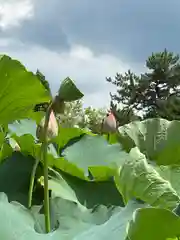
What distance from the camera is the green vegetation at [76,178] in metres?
0.55

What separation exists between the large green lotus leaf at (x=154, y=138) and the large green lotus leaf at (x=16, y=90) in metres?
0.31

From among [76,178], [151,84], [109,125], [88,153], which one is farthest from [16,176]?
[151,84]

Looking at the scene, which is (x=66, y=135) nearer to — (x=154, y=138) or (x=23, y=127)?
(x=23, y=127)

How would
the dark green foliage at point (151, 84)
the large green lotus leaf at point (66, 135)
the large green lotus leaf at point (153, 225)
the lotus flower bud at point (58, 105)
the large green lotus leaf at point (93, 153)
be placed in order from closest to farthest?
the large green lotus leaf at point (153, 225) → the lotus flower bud at point (58, 105) → the large green lotus leaf at point (93, 153) → the large green lotus leaf at point (66, 135) → the dark green foliage at point (151, 84)

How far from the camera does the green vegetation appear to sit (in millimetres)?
549

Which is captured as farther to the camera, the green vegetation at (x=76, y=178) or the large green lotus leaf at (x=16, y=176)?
the large green lotus leaf at (x=16, y=176)

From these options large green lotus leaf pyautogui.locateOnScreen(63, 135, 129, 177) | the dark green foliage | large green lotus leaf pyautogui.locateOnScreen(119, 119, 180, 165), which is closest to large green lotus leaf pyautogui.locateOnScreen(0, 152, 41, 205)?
large green lotus leaf pyautogui.locateOnScreen(63, 135, 129, 177)

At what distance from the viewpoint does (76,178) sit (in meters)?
0.83

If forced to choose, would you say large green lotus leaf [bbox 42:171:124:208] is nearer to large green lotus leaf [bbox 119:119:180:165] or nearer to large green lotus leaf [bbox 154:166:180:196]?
large green lotus leaf [bbox 154:166:180:196]

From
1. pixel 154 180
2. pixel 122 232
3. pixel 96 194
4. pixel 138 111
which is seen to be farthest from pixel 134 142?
pixel 138 111

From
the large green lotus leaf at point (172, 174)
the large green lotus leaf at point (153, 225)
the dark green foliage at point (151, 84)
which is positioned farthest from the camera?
the dark green foliage at point (151, 84)

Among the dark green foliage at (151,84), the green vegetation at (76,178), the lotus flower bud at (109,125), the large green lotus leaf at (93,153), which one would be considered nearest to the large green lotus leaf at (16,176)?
the green vegetation at (76,178)

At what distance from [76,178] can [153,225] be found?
14.0 inches

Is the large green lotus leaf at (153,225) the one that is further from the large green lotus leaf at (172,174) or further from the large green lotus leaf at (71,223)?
the large green lotus leaf at (172,174)
